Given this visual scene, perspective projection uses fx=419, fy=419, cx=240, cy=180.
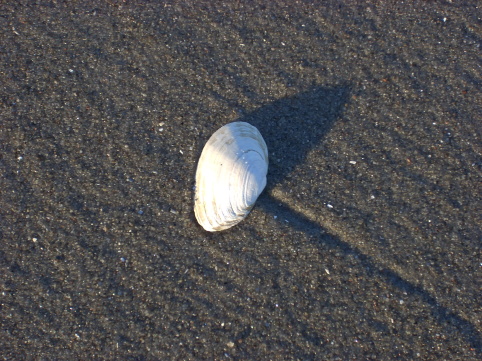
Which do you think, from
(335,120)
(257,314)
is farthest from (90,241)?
(335,120)

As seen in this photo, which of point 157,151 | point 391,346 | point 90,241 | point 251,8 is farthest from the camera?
point 251,8

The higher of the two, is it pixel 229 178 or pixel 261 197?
pixel 229 178

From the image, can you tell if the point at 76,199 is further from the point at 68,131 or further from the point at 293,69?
the point at 293,69

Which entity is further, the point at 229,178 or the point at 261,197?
the point at 261,197
